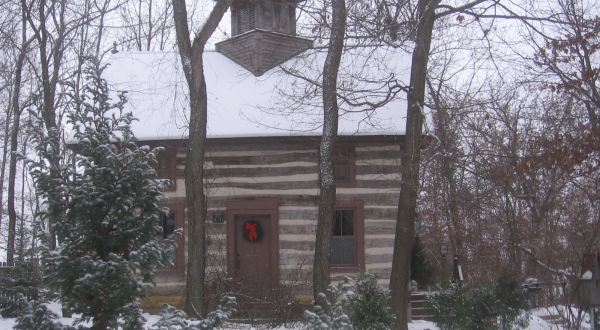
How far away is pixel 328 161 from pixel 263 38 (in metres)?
6.84

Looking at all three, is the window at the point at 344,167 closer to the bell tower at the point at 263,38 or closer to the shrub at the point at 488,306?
the bell tower at the point at 263,38

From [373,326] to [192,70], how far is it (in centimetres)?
525

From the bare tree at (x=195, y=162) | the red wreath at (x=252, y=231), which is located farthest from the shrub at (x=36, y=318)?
the red wreath at (x=252, y=231)

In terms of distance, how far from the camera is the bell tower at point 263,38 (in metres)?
18.8

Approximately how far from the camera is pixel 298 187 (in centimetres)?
1664

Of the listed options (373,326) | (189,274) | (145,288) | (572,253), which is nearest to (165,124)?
(189,274)

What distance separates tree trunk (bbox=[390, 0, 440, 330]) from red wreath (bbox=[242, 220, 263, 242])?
16.4 feet

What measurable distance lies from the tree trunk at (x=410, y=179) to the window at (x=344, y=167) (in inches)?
167

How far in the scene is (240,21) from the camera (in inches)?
781

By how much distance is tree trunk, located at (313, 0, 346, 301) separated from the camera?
40.7ft

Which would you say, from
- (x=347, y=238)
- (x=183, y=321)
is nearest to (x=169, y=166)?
(x=347, y=238)

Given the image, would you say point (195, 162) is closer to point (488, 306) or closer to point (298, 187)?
point (298, 187)

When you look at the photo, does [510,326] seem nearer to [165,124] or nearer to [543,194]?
[543,194]

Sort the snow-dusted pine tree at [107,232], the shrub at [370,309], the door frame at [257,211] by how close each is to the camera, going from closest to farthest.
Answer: the snow-dusted pine tree at [107,232], the shrub at [370,309], the door frame at [257,211]
